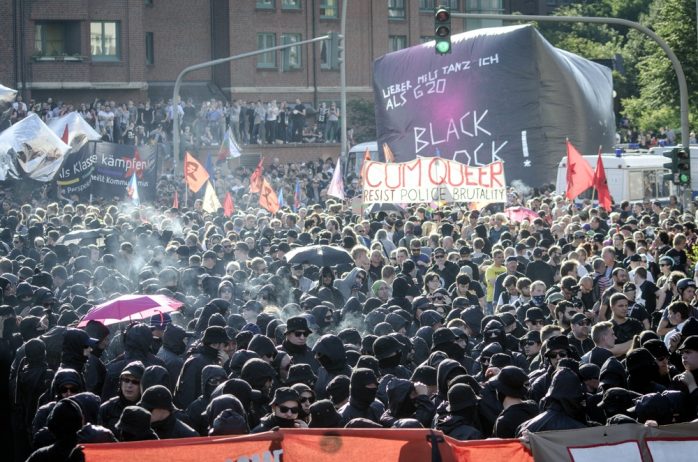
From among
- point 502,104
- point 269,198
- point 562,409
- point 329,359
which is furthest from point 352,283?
point 502,104

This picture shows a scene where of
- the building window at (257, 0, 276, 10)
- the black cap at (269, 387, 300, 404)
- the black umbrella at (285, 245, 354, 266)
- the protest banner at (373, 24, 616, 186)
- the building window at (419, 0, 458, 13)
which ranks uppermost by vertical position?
the building window at (419, 0, 458, 13)

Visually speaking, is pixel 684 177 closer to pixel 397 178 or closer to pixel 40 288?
pixel 397 178

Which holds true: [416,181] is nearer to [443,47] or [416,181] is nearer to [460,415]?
[443,47]

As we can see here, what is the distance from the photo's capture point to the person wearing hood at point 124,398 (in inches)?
344

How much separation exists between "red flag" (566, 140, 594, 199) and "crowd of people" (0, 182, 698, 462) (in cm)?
326

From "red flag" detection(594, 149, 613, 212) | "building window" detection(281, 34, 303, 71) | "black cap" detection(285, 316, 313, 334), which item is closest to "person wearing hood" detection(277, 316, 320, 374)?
"black cap" detection(285, 316, 313, 334)

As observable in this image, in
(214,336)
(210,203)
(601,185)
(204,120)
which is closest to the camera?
(214,336)

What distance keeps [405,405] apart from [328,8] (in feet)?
174

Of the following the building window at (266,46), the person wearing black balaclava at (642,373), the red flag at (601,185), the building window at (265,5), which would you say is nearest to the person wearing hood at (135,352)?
the person wearing black balaclava at (642,373)

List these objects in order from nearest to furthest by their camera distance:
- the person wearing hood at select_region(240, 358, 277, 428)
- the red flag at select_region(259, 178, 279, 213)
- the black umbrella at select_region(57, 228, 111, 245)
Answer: the person wearing hood at select_region(240, 358, 277, 428) < the black umbrella at select_region(57, 228, 111, 245) < the red flag at select_region(259, 178, 279, 213)

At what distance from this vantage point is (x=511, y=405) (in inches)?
318

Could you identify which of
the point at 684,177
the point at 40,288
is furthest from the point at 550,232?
the point at 40,288

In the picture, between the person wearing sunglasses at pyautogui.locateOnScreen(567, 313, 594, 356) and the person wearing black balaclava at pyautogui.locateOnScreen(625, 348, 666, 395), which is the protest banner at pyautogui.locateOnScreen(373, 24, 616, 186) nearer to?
the person wearing sunglasses at pyautogui.locateOnScreen(567, 313, 594, 356)

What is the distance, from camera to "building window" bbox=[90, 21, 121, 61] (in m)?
52.9
